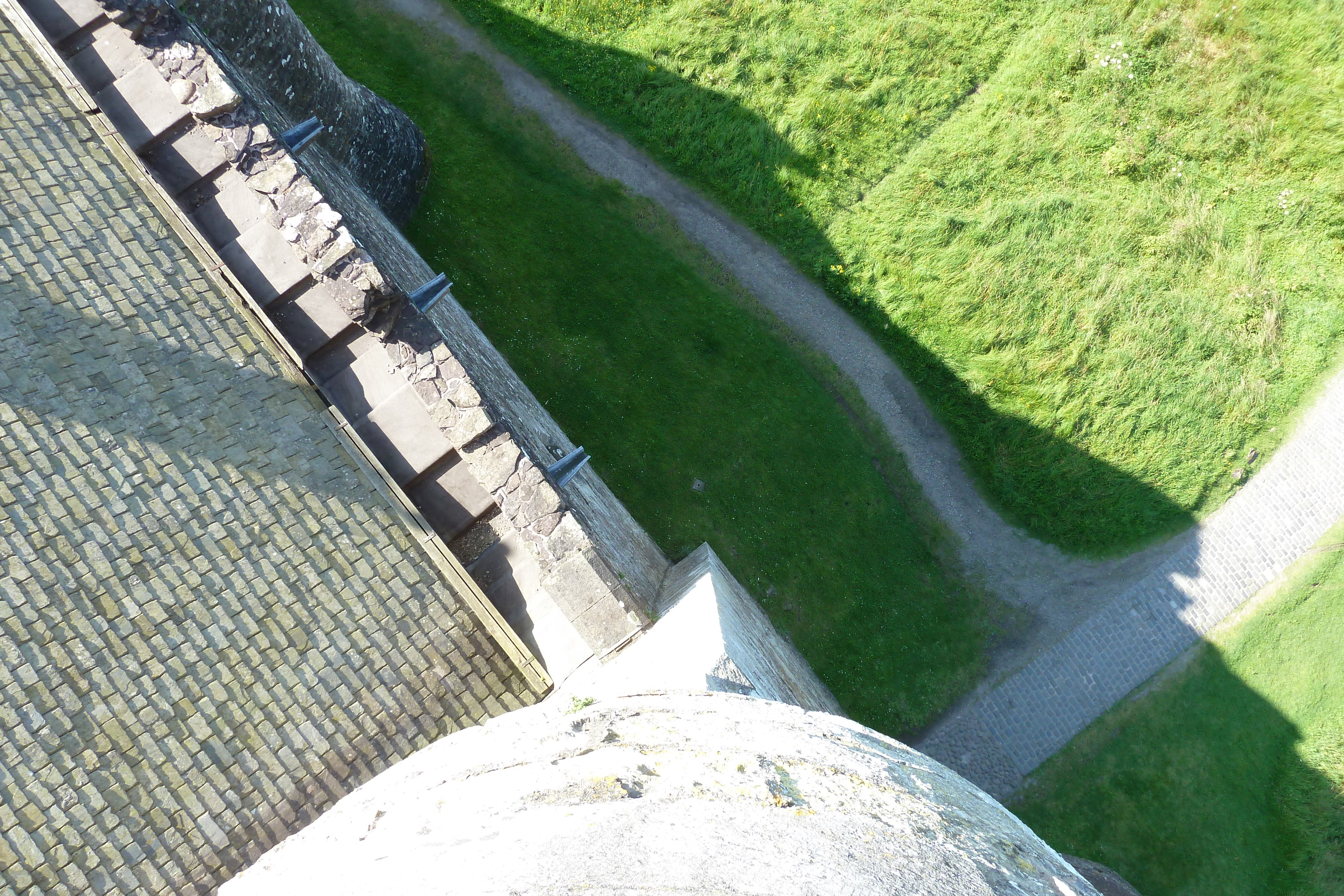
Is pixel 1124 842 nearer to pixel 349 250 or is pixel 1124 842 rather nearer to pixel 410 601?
pixel 410 601

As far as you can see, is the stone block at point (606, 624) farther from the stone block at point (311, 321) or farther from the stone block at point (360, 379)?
the stone block at point (311, 321)

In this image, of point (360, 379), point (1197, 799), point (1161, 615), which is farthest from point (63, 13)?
point (1197, 799)

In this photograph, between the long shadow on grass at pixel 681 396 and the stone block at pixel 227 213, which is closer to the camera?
the stone block at pixel 227 213

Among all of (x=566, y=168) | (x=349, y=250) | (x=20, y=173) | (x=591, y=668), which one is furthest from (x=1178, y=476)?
(x=20, y=173)

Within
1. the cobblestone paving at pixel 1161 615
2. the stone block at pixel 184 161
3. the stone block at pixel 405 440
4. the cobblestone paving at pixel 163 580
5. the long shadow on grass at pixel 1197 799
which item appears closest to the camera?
the cobblestone paving at pixel 163 580

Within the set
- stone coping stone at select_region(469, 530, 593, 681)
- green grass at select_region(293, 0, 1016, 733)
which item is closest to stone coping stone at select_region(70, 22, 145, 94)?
green grass at select_region(293, 0, 1016, 733)

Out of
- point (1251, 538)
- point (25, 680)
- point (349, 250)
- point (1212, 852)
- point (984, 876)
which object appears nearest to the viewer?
point (984, 876)

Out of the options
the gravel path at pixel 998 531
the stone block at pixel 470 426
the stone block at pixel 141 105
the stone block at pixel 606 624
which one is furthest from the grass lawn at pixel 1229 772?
the stone block at pixel 141 105
